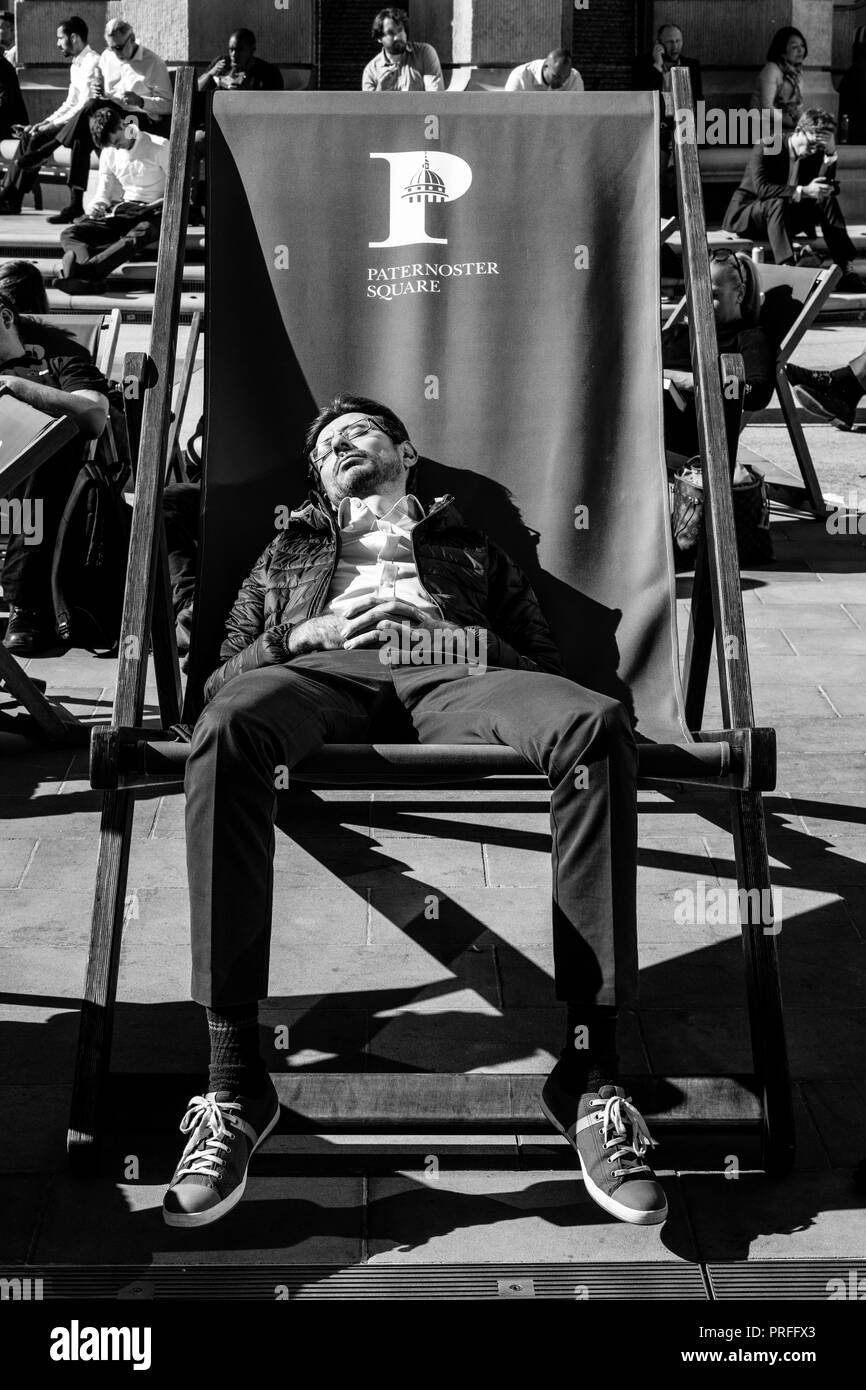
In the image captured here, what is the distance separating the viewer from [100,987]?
8.41ft

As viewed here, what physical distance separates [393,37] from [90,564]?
31.9ft

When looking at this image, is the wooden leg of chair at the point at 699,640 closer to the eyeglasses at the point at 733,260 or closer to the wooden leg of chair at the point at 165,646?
the wooden leg of chair at the point at 165,646

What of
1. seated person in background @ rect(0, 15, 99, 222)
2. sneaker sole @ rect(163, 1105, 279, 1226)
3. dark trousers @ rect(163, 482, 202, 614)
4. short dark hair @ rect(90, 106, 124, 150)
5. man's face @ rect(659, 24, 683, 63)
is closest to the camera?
sneaker sole @ rect(163, 1105, 279, 1226)

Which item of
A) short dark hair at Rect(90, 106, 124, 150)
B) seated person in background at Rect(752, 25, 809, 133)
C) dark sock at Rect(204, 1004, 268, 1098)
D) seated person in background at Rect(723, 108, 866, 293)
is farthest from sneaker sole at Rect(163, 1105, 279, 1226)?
seated person in background at Rect(752, 25, 809, 133)

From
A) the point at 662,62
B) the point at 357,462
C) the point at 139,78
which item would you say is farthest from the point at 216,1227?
the point at 662,62

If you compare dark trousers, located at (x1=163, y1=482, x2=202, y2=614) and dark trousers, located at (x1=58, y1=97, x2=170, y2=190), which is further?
dark trousers, located at (x1=58, y1=97, x2=170, y2=190)

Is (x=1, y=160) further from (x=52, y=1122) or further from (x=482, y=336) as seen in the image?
(x=52, y=1122)

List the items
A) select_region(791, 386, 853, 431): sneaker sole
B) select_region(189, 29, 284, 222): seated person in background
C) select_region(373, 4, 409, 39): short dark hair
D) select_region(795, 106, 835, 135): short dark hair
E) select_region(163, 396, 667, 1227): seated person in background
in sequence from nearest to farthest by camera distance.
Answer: select_region(163, 396, 667, 1227): seated person in background, select_region(791, 386, 853, 431): sneaker sole, select_region(795, 106, 835, 135): short dark hair, select_region(189, 29, 284, 222): seated person in background, select_region(373, 4, 409, 39): short dark hair

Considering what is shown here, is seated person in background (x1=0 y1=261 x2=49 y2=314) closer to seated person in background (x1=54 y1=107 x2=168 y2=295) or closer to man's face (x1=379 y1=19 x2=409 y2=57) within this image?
seated person in background (x1=54 y1=107 x2=168 y2=295)

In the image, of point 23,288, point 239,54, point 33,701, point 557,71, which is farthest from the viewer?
point 239,54

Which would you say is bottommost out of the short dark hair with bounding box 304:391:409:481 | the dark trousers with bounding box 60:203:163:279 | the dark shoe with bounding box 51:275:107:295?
the short dark hair with bounding box 304:391:409:481

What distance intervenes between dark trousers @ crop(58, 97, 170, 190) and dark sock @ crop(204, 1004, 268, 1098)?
11272 mm

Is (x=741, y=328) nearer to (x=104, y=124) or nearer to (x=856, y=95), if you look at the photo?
(x=104, y=124)

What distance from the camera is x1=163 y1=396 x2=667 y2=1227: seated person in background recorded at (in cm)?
237
